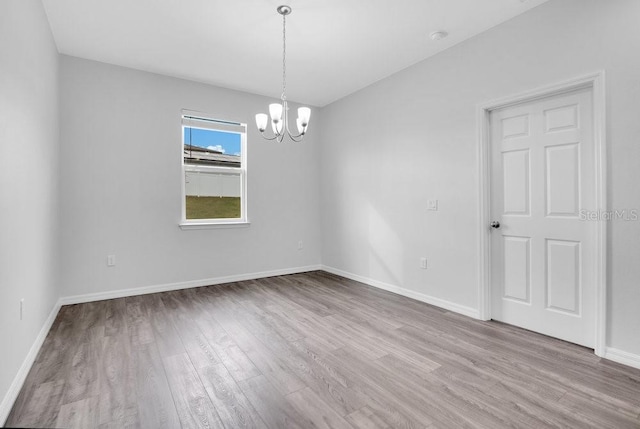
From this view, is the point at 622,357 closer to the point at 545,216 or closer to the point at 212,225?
the point at 545,216

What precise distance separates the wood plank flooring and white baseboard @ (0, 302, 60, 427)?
44 millimetres

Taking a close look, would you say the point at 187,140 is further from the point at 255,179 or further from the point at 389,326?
the point at 389,326

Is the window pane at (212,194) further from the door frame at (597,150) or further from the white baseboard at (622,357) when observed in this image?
the white baseboard at (622,357)

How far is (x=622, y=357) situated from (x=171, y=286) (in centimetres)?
447

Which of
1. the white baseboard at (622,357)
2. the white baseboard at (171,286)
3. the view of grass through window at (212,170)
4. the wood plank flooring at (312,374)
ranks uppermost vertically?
the view of grass through window at (212,170)

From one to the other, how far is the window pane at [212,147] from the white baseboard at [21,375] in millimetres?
2410

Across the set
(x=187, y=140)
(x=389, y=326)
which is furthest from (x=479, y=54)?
(x=187, y=140)

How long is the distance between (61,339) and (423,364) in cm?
292

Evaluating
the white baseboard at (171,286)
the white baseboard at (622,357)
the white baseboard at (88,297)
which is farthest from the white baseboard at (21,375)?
the white baseboard at (622,357)

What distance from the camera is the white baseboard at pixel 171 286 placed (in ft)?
11.6

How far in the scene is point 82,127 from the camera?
3.53 m

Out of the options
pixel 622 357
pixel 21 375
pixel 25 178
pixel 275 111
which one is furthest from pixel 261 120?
pixel 622 357

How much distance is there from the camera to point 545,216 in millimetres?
2627

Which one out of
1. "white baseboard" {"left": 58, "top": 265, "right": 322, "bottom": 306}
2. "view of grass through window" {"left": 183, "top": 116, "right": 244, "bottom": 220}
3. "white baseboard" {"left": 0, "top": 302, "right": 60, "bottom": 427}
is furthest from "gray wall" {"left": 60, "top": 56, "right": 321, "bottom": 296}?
"white baseboard" {"left": 0, "top": 302, "right": 60, "bottom": 427}
